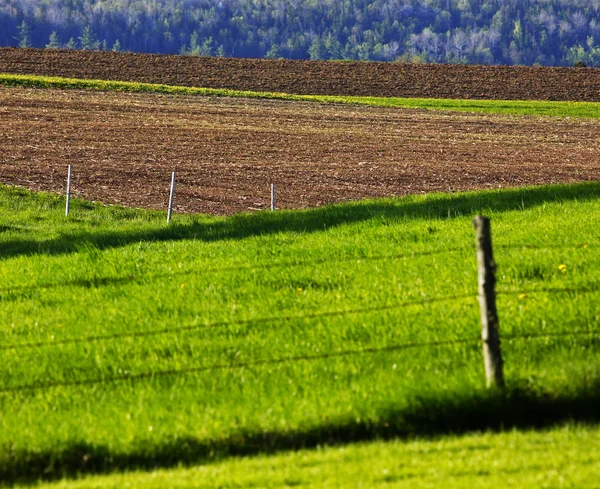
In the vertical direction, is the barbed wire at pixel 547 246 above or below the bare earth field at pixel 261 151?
below

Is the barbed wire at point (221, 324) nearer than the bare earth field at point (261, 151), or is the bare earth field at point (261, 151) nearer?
the barbed wire at point (221, 324)

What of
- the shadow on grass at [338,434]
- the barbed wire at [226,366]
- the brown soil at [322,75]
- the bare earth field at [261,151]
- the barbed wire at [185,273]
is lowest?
the shadow on grass at [338,434]

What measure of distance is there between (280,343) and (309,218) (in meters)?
8.04

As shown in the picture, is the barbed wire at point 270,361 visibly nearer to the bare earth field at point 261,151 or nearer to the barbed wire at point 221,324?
the barbed wire at point 221,324

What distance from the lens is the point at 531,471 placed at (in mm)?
6969

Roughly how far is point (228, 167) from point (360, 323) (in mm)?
21858

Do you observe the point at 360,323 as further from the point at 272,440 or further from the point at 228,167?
the point at 228,167

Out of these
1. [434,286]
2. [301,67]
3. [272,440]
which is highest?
[301,67]

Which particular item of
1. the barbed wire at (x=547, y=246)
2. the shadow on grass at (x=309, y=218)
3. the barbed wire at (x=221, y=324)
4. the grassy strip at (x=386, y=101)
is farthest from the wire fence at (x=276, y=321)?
the grassy strip at (x=386, y=101)

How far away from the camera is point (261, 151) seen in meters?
36.2

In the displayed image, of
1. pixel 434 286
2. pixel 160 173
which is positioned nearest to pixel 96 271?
pixel 434 286

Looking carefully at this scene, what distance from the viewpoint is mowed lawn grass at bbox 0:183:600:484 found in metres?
8.27

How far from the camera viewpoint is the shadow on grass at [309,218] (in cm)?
1698

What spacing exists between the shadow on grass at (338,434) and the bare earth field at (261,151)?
1611 cm
